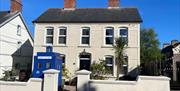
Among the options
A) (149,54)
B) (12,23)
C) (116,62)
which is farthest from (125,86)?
(149,54)

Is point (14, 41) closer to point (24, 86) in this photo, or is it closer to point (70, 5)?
point (70, 5)

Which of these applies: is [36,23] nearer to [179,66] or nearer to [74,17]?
[74,17]

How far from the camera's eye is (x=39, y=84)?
12.2 meters

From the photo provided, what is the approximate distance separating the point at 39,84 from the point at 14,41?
16.5m

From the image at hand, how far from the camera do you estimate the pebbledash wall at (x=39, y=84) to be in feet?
39.6

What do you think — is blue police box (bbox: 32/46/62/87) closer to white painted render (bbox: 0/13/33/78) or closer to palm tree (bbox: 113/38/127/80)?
palm tree (bbox: 113/38/127/80)

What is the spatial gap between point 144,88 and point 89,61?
456 inches

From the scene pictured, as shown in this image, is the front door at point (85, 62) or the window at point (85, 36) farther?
the window at point (85, 36)

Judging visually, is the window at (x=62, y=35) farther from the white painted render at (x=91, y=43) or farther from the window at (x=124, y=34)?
the window at (x=124, y=34)

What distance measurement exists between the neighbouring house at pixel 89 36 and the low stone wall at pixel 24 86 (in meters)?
10.8

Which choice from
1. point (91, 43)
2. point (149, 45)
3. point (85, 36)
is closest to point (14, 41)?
point (85, 36)

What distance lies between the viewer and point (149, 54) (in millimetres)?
41812

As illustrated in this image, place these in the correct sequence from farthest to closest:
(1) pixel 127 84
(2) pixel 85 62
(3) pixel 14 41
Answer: (3) pixel 14 41 < (2) pixel 85 62 < (1) pixel 127 84

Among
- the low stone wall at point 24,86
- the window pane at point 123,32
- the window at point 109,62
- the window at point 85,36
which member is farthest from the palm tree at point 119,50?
the low stone wall at point 24,86
